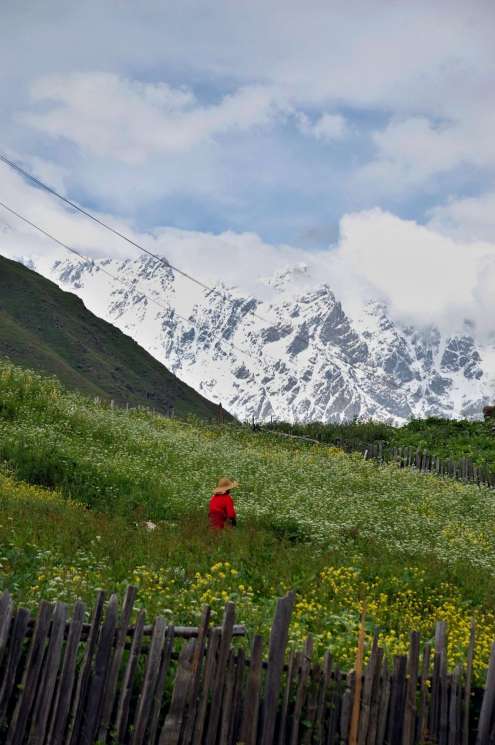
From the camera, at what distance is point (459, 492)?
28594 mm

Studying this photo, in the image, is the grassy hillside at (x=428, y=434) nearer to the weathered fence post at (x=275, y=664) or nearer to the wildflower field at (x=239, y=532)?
the wildflower field at (x=239, y=532)

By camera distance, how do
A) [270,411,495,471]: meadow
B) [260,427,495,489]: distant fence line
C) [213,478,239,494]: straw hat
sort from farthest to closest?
[270,411,495,471]: meadow < [260,427,495,489]: distant fence line < [213,478,239,494]: straw hat

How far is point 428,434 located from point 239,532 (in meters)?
29.8

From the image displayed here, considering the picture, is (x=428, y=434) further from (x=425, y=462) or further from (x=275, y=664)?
(x=275, y=664)

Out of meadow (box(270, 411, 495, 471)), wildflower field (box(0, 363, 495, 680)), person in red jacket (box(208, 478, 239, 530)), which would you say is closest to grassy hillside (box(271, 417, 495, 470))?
meadow (box(270, 411, 495, 471))

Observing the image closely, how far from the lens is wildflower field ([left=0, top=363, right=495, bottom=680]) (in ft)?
35.2

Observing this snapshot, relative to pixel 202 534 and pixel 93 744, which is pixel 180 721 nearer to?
pixel 93 744

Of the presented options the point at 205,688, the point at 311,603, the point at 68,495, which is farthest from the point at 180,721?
the point at 68,495

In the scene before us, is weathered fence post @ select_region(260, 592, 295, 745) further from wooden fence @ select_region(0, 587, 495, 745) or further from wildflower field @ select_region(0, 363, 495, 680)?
wildflower field @ select_region(0, 363, 495, 680)

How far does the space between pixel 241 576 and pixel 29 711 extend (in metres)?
5.02

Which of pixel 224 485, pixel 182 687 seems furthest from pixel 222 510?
pixel 182 687

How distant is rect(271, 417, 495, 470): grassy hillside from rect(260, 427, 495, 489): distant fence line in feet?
4.95

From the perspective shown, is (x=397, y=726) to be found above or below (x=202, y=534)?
below

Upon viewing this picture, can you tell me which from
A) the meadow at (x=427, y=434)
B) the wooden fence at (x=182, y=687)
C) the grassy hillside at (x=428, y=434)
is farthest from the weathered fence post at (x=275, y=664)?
the grassy hillside at (x=428, y=434)
